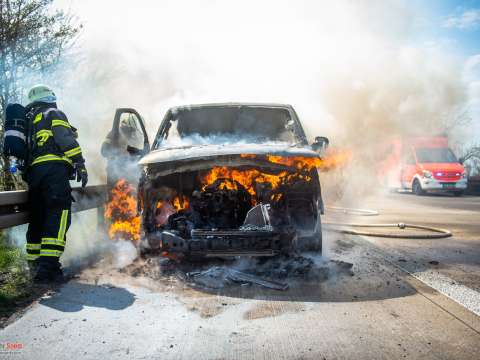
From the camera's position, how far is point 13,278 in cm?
506

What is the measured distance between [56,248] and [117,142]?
239 centimetres

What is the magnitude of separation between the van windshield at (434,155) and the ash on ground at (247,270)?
16655mm

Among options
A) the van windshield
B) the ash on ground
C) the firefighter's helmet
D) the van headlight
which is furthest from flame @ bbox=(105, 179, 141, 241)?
the van windshield

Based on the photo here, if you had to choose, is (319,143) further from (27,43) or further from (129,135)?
(27,43)

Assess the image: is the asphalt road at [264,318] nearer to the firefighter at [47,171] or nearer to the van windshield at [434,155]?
the firefighter at [47,171]

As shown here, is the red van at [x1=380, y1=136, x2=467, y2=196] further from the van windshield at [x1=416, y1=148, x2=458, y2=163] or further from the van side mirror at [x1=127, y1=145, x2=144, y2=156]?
the van side mirror at [x1=127, y1=145, x2=144, y2=156]

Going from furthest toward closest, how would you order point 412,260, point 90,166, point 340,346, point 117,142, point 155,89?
point 155,89, point 90,166, point 117,142, point 412,260, point 340,346

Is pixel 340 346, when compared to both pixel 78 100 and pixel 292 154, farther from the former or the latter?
pixel 78 100

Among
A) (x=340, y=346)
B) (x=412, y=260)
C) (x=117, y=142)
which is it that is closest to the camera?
(x=340, y=346)

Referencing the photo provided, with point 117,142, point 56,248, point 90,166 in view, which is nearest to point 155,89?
point 90,166

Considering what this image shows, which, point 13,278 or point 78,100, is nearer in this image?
point 13,278

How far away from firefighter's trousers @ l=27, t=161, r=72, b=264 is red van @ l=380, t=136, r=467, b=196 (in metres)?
17.0

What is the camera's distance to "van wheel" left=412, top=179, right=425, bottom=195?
807 inches

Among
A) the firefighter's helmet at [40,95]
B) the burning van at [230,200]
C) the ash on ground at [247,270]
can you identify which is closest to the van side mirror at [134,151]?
the burning van at [230,200]
